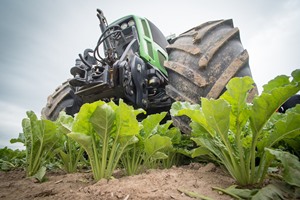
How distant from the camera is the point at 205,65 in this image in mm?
1971

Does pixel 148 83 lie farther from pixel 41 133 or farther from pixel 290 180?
pixel 290 180

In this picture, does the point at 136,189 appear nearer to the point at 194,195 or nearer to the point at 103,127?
the point at 194,195

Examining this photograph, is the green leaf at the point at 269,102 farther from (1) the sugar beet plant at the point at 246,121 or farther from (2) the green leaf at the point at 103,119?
(2) the green leaf at the point at 103,119

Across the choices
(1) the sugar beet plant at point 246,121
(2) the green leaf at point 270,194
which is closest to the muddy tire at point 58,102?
(1) the sugar beet plant at point 246,121

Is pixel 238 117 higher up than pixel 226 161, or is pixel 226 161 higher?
pixel 238 117

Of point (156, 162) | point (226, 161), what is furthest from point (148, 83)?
point (226, 161)

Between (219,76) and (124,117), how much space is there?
1.16m

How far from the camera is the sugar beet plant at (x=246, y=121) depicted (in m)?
0.94

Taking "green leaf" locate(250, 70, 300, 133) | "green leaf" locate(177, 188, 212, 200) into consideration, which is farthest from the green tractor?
"green leaf" locate(177, 188, 212, 200)

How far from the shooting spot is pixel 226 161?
113 centimetres

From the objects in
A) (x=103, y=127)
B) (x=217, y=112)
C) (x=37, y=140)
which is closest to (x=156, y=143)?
(x=103, y=127)

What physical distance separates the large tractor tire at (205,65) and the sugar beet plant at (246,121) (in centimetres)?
75

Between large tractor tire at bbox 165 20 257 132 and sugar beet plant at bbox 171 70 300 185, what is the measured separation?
749 mm

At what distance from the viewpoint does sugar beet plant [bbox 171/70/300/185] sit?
0.94 m
